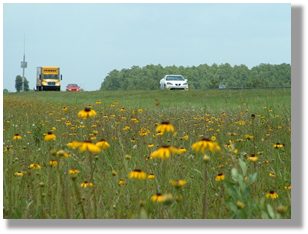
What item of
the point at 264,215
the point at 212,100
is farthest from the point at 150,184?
the point at 212,100

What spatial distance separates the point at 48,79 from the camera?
121ft

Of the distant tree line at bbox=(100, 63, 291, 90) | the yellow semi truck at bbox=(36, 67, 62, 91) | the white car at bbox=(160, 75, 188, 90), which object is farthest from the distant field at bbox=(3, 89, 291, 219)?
the distant tree line at bbox=(100, 63, 291, 90)

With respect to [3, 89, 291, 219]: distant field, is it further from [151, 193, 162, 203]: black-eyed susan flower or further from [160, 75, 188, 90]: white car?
[160, 75, 188, 90]: white car

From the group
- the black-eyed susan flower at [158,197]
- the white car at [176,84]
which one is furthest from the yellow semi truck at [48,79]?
the black-eyed susan flower at [158,197]

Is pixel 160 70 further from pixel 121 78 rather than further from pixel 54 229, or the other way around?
pixel 54 229

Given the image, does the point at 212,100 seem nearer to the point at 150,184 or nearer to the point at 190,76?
the point at 150,184

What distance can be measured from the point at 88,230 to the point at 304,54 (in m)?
2.05

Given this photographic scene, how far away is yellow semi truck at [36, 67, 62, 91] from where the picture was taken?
3650 centimetres

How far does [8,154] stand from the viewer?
3.92 metres

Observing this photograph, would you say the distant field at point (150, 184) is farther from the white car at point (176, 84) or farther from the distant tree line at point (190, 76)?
the distant tree line at point (190, 76)

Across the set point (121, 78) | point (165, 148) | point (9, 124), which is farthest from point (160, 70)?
point (165, 148)

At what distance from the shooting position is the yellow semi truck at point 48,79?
36.5 metres

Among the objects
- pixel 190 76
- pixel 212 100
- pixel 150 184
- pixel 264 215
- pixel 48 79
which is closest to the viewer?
pixel 264 215

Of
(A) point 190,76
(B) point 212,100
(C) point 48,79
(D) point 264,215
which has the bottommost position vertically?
(D) point 264,215
